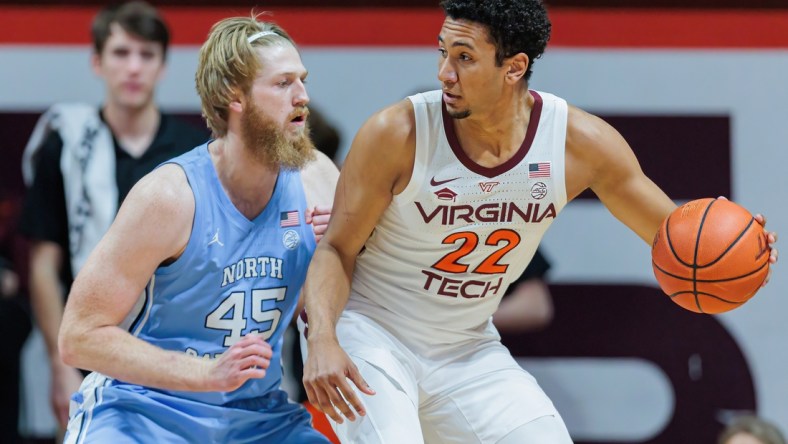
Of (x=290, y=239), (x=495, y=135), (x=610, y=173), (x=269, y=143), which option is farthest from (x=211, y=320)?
(x=610, y=173)

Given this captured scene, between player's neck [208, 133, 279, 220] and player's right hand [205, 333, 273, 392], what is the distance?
27.6 inches

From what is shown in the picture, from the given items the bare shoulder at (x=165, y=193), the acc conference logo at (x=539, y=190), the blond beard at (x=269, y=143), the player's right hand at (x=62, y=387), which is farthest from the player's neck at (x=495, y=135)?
the player's right hand at (x=62, y=387)

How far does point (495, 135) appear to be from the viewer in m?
4.17

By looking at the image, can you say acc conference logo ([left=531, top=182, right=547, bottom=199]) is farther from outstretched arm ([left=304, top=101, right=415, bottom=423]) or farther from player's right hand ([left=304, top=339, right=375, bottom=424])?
player's right hand ([left=304, top=339, right=375, bottom=424])

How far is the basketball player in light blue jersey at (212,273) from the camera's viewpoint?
391 cm

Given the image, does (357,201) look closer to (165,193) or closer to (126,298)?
(165,193)

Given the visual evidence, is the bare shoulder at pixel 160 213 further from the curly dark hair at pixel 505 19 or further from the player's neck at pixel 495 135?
the curly dark hair at pixel 505 19

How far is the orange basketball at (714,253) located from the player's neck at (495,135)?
0.62 m

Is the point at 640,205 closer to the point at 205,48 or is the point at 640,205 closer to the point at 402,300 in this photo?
the point at 402,300

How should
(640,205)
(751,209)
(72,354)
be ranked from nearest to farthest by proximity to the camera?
(72,354)
(640,205)
(751,209)

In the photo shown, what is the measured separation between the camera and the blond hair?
14.0 feet

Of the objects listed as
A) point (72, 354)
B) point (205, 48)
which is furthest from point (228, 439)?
point (205, 48)

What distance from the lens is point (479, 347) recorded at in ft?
14.6

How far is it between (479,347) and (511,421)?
40 cm
